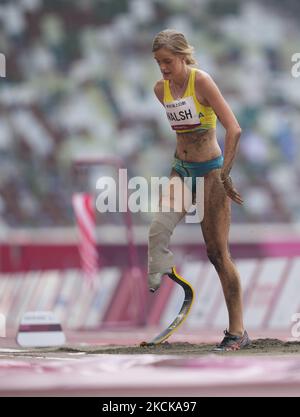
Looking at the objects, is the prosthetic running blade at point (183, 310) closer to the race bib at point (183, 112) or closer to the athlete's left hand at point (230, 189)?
the athlete's left hand at point (230, 189)

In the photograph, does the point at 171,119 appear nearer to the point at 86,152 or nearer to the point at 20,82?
A: the point at 86,152

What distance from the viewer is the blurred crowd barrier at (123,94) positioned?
17.3 m

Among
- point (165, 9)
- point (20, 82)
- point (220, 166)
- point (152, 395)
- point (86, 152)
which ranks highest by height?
point (165, 9)

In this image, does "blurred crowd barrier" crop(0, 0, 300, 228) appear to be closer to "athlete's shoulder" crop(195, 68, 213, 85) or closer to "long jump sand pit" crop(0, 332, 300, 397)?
"athlete's shoulder" crop(195, 68, 213, 85)

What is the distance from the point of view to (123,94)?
18.2 metres

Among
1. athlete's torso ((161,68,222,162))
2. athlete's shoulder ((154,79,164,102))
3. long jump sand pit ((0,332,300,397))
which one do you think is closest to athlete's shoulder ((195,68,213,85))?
athlete's torso ((161,68,222,162))

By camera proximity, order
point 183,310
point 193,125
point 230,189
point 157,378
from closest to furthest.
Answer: point 157,378, point 230,189, point 193,125, point 183,310

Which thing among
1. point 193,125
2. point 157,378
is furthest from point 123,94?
point 157,378

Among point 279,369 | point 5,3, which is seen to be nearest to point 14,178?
point 5,3

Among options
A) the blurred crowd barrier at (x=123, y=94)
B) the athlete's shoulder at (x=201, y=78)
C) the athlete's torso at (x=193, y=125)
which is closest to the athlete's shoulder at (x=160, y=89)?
the athlete's torso at (x=193, y=125)

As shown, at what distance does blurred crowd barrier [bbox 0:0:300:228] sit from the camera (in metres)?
17.3

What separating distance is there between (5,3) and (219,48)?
4151 millimetres

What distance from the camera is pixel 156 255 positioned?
19.2 ft

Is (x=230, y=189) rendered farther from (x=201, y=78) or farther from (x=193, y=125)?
(x=201, y=78)
